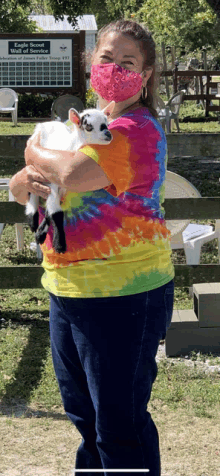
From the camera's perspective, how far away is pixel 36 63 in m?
16.9

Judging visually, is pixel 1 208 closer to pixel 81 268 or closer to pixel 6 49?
pixel 81 268

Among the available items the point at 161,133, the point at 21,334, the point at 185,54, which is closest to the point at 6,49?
the point at 21,334

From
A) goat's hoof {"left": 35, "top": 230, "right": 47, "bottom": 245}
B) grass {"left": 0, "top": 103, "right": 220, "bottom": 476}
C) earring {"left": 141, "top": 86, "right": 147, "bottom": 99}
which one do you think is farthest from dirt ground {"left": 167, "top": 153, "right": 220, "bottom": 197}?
goat's hoof {"left": 35, "top": 230, "right": 47, "bottom": 245}

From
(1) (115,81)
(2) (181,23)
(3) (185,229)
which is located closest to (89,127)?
(1) (115,81)

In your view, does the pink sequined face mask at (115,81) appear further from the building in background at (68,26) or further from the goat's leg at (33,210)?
the building in background at (68,26)

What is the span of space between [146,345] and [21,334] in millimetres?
2852

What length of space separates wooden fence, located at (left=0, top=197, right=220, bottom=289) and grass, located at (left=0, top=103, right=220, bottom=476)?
1.49ft

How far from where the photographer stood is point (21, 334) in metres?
4.71

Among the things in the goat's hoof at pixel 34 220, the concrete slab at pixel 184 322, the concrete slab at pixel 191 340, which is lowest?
the concrete slab at pixel 191 340

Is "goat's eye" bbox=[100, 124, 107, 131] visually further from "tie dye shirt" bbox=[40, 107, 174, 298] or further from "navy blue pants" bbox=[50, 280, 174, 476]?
"navy blue pants" bbox=[50, 280, 174, 476]

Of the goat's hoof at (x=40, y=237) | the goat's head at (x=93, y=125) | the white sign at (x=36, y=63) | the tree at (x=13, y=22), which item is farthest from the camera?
the tree at (x=13, y=22)

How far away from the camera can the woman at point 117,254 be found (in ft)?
6.19

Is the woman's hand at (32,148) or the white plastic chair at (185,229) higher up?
the woman's hand at (32,148)

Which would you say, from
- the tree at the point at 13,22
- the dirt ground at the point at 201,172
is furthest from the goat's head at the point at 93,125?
the tree at the point at 13,22
